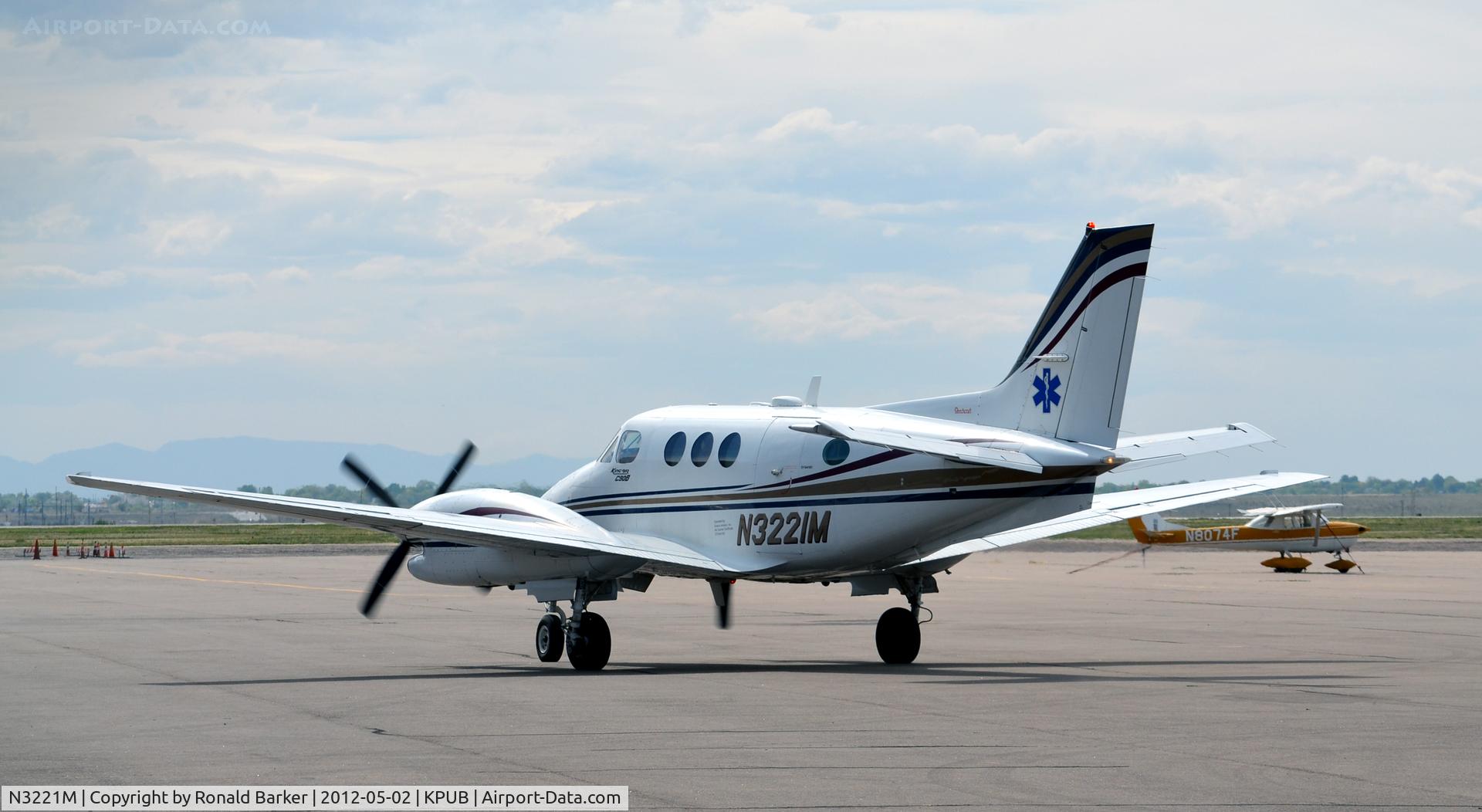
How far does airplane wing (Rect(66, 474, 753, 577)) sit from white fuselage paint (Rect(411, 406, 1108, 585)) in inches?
12.7

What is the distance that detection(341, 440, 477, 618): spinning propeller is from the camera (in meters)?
24.3

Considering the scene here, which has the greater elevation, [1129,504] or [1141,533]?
[1129,504]

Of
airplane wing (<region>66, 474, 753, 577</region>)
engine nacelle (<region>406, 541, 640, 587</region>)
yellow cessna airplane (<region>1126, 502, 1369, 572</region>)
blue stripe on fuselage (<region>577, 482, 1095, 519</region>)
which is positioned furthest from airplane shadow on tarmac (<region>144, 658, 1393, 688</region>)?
yellow cessna airplane (<region>1126, 502, 1369, 572</region>)

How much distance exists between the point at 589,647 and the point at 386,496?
6020 millimetres

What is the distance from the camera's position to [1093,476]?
20.1 meters

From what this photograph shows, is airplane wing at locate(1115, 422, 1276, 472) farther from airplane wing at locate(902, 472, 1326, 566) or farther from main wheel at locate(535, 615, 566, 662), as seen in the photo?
main wheel at locate(535, 615, 566, 662)

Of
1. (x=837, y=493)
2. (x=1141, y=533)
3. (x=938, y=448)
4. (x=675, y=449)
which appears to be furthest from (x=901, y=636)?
(x=1141, y=533)

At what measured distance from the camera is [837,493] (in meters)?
21.3

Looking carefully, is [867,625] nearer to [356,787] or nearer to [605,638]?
[605,638]

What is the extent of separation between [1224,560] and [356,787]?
58091 millimetres

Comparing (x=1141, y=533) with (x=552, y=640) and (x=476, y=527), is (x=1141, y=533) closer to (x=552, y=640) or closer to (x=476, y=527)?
(x=552, y=640)

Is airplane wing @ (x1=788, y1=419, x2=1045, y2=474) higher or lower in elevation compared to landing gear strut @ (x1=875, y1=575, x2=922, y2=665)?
higher

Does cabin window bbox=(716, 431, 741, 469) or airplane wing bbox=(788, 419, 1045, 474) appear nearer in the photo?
airplane wing bbox=(788, 419, 1045, 474)

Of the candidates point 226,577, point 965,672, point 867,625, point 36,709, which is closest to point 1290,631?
point 867,625
